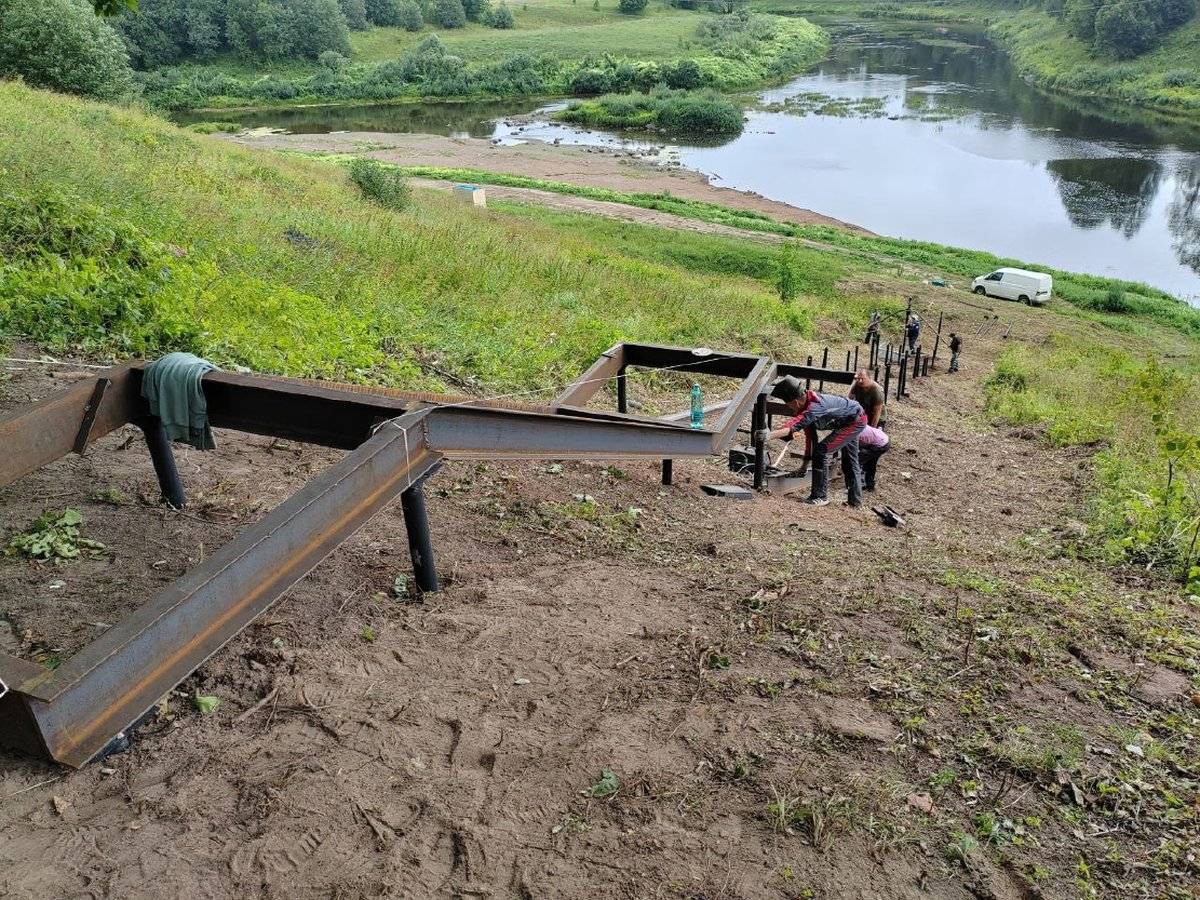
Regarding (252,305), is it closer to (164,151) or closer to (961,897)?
(961,897)

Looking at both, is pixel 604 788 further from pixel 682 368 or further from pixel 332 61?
pixel 332 61

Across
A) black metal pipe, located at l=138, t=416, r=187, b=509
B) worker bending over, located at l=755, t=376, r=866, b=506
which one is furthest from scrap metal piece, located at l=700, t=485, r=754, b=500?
black metal pipe, located at l=138, t=416, r=187, b=509

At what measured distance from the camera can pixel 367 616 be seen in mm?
4207

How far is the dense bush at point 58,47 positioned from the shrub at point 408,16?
6755 cm

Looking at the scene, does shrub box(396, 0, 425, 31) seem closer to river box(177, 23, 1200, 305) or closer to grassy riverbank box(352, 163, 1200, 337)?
river box(177, 23, 1200, 305)

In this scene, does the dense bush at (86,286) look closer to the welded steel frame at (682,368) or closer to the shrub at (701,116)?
the welded steel frame at (682,368)

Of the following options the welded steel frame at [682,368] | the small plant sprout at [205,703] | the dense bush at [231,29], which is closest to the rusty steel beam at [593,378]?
the welded steel frame at [682,368]

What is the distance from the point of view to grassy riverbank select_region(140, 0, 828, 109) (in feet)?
249

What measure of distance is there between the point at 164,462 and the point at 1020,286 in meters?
30.0

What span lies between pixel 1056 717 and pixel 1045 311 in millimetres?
27757

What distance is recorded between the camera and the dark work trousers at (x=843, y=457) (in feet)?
28.0

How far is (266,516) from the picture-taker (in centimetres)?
318

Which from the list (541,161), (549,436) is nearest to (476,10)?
(541,161)

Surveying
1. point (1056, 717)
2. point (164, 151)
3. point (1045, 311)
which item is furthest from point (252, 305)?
point (1045, 311)
